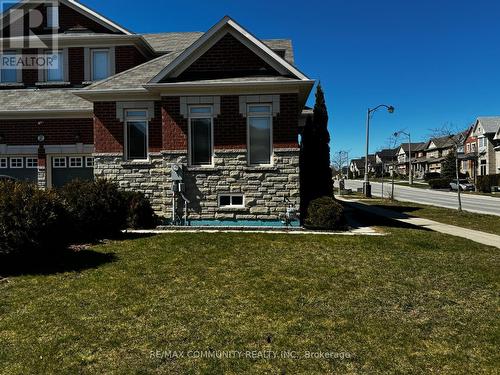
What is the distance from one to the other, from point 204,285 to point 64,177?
38.6ft

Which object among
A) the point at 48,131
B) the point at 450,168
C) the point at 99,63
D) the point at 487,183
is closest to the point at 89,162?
the point at 48,131

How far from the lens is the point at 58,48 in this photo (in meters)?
16.8

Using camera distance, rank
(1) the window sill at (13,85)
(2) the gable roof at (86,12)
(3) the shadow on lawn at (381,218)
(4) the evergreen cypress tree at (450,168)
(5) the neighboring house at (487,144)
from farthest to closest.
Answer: (4) the evergreen cypress tree at (450,168) → (5) the neighboring house at (487,144) → (1) the window sill at (13,85) → (2) the gable roof at (86,12) → (3) the shadow on lawn at (381,218)

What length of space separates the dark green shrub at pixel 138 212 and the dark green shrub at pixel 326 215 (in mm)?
5127

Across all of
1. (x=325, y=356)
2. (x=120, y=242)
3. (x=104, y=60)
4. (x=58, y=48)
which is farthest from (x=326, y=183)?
(x=58, y=48)

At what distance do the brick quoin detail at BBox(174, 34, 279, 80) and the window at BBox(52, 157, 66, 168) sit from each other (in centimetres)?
683

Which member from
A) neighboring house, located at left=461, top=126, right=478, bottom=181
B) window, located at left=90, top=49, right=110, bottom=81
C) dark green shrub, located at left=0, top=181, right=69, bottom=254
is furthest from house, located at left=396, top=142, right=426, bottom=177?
dark green shrub, located at left=0, top=181, right=69, bottom=254

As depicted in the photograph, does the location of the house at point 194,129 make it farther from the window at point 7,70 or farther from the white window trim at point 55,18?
the white window trim at point 55,18

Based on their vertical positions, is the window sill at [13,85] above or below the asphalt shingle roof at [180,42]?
Result: below

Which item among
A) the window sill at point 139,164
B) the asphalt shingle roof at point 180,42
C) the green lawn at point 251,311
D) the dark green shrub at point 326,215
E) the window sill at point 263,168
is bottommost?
the green lawn at point 251,311

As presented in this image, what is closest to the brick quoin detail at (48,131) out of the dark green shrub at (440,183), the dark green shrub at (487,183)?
the dark green shrub at (487,183)

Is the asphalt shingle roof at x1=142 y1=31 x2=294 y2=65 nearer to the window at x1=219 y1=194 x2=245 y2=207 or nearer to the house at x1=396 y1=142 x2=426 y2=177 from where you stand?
the window at x1=219 y1=194 x2=245 y2=207

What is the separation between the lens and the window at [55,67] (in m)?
16.9

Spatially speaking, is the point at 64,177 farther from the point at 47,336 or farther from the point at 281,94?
the point at 47,336
